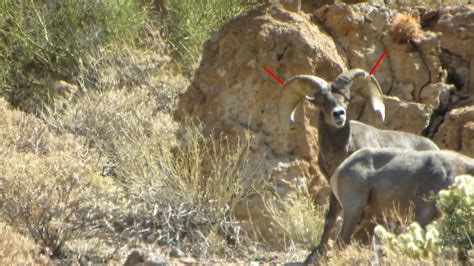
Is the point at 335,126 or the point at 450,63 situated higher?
the point at 450,63

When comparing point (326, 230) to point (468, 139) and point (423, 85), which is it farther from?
point (423, 85)

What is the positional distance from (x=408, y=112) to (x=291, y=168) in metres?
1.85

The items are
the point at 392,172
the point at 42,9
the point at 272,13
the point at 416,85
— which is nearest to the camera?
the point at 392,172

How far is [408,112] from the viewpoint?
1238 cm

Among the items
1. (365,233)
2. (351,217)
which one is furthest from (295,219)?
(351,217)

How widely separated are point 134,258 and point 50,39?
8.00 metres

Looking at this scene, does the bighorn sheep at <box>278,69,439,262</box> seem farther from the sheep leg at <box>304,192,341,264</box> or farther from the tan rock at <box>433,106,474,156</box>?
the sheep leg at <box>304,192,341,264</box>

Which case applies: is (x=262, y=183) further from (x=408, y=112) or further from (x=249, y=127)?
(x=408, y=112)

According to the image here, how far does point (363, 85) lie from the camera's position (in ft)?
37.4

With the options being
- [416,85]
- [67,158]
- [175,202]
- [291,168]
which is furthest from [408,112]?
[67,158]

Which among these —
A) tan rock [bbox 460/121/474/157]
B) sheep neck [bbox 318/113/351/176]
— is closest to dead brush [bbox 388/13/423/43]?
tan rock [bbox 460/121/474/157]

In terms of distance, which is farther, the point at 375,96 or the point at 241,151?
the point at 375,96

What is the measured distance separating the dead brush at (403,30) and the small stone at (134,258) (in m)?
4.86

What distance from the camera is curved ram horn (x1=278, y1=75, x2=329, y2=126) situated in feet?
36.6
